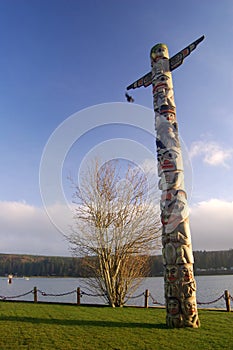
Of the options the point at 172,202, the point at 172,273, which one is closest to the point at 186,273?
the point at 172,273

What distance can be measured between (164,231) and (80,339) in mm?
4106

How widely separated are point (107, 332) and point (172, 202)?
4.33m

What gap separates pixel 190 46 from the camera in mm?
11766

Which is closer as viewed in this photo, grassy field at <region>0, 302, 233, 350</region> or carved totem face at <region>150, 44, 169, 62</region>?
grassy field at <region>0, 302, 233, 350</region>

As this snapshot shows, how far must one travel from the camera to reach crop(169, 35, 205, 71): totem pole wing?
1165cm

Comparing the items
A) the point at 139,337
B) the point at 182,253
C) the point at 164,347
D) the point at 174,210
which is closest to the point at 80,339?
the point at 139,337

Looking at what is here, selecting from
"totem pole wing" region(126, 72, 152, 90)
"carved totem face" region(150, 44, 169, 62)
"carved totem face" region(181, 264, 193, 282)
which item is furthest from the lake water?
"carved totem face" region(150, 44, 169, 62)

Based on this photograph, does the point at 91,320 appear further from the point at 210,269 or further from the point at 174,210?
the point at 210,269

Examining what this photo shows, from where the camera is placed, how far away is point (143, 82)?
44.5 ft

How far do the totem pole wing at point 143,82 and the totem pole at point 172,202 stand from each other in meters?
0.38

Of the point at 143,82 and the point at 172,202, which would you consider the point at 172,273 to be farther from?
the point at 143,82

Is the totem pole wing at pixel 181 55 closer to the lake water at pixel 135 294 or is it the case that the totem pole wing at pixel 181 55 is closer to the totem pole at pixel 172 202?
the totem pole at pixel 172 202

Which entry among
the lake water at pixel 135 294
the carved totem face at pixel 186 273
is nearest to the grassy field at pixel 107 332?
the carved totem face at pixel 186 273

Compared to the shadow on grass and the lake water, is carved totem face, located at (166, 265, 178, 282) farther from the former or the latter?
the lake water
